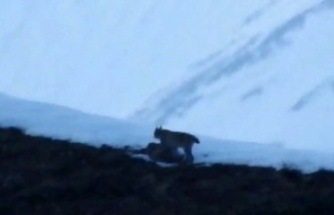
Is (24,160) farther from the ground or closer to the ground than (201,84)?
closer to the ground

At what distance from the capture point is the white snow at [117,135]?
341 inches

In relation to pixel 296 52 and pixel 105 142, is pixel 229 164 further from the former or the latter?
pixel 296 52

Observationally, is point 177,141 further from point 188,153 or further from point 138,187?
point 138,187

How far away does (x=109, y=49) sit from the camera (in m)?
12.9

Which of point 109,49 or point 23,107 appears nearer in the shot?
point 23,107

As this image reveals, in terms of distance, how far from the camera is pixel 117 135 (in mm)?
9641

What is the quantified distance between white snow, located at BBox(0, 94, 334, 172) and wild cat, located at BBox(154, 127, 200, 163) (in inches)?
4.3

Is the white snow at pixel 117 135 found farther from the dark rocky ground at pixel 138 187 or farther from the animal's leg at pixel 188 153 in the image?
the dark rocky ground at pixel 138 187

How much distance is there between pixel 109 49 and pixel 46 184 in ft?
17.0

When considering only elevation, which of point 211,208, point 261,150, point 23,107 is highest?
point 23,107

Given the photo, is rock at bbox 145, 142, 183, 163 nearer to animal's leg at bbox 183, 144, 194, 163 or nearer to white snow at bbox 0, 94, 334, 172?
animal's leg at bbox 183, 144, 194, 163

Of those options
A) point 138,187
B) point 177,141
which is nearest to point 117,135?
point 177,141

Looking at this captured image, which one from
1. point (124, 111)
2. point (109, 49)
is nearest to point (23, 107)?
point (124, 111)

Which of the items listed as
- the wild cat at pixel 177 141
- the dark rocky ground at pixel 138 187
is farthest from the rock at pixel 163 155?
the dark rocky ground at pixel 138 187
